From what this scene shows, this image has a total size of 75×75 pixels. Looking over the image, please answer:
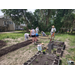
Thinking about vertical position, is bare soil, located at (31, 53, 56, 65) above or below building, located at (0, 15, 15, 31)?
below

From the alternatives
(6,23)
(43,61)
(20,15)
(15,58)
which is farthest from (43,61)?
(6,23)

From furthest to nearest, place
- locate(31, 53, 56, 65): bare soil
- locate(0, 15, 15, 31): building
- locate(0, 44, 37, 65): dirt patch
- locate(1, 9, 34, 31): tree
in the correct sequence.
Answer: locate(0, 15, 15, 31): building → locate(1, 9, 34, 31): tree → locate(0, 44, 37, 65): dirt patch → locate(31, 53, 56, 65): bare soil

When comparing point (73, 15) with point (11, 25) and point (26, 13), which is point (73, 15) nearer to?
point (26, 13)

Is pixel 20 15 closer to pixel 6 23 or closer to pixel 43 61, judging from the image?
pixel 6 23

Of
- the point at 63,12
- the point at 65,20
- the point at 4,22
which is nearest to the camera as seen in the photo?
the point at 65,20

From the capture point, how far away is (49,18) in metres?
23.5

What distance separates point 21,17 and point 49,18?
11.4 metres

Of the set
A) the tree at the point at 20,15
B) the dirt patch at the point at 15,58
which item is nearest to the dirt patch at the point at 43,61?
the dirt patch at the point at 15,58

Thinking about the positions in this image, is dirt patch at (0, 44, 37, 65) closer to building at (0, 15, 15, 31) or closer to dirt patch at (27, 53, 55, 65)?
dirt patch at (27, 53, 55, 65)

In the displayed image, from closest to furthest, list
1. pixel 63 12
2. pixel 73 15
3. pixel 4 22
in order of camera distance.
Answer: pixel 73 15
pixel 63 12
pixel 4 22

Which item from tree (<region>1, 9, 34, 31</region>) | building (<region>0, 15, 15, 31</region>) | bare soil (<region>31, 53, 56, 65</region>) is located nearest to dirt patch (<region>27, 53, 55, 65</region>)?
bare soil (<region>31, 53, 56, 65</region>)

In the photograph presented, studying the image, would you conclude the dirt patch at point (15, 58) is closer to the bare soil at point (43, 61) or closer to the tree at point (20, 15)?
the bare soil at point (43, 61)

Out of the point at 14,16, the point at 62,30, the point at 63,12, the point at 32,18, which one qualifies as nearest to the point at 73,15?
the point at 63,12

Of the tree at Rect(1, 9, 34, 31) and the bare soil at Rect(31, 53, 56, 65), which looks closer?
the bare soil at Rect(31, 53, 56, 65)
